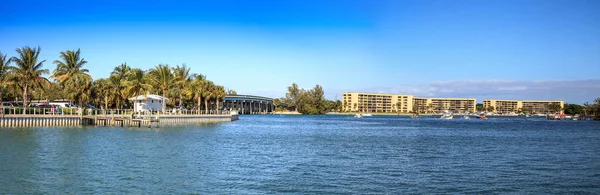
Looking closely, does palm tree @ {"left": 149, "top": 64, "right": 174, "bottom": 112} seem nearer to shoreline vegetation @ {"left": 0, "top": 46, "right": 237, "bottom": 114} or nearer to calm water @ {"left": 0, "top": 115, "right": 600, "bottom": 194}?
shoreline vegetation @ {"left": 0, "top": 46, "right": 237, "bottom": 114}

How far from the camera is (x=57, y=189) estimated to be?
21.8 metres

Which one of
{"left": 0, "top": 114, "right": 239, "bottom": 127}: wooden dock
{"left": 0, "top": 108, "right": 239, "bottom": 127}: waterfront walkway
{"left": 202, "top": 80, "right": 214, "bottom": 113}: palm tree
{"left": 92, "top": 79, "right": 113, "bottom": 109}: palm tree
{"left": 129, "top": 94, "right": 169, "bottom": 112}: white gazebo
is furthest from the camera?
{"left": 202, "top": 80, "right": 214, "bottom": 113}: palm tree

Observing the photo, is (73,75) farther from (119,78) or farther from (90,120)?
(119,78)

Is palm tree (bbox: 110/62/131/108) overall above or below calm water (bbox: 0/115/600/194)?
above

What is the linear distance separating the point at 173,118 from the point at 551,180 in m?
68.1

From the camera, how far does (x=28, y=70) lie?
66.4 m

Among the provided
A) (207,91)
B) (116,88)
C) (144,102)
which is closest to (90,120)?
(144,102)

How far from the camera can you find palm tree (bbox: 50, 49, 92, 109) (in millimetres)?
71875

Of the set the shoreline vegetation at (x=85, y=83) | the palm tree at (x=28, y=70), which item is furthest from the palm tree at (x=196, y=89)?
the palm tree at (x=28, y=70)

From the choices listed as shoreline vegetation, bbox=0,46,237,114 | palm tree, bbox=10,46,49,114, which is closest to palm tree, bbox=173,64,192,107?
shoreline vegetation, bbox=0,46,237,114

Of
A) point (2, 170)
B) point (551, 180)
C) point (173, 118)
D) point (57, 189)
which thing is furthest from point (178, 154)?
point (173, 118)

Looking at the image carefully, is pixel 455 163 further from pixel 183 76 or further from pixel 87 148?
pixel 183 76

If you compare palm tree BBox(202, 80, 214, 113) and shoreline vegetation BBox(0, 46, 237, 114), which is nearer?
shoreline vegetation BBox(0, 46, 237, 114)

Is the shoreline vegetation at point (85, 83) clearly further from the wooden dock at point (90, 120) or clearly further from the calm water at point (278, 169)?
the calm water at point (278, 169)
